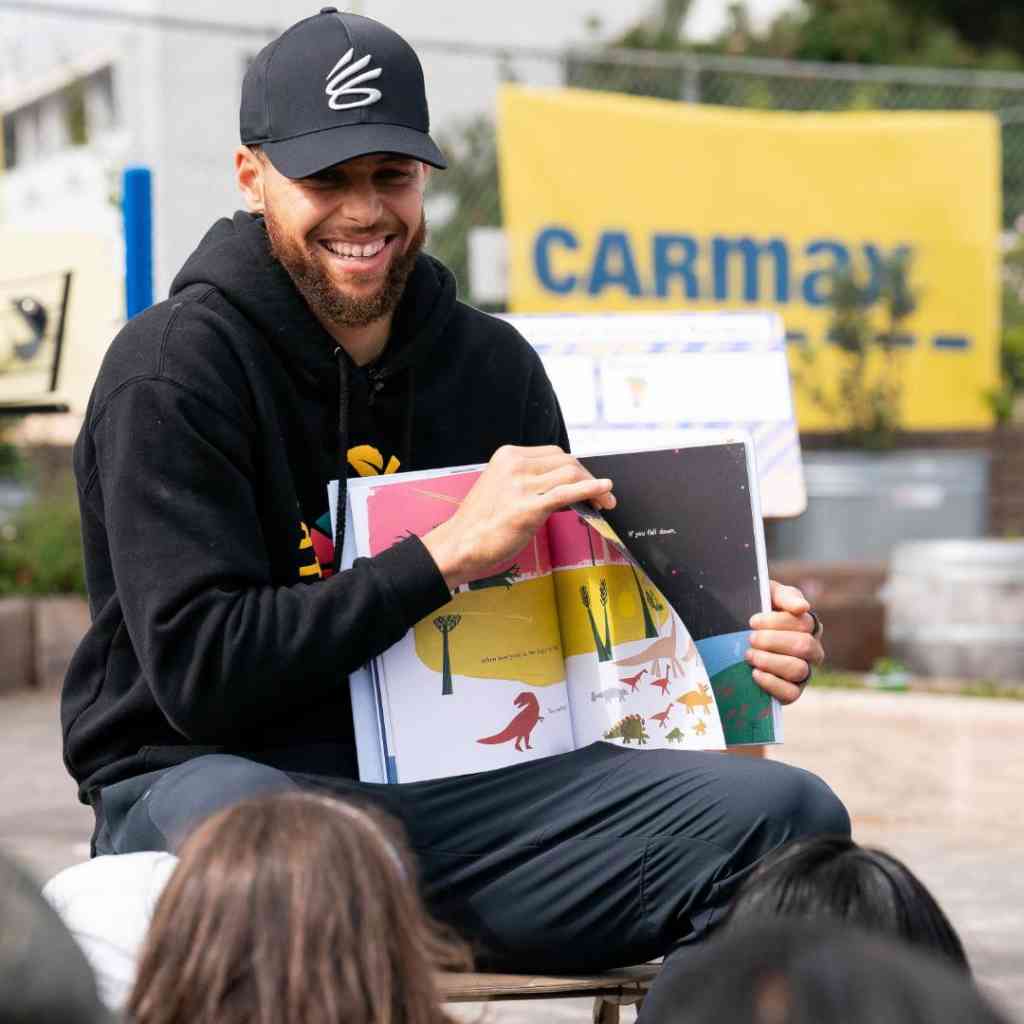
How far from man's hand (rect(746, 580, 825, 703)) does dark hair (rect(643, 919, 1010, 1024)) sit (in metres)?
1.35

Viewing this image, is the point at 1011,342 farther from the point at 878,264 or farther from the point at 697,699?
the point at 697,699

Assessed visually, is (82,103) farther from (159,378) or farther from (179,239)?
(159,378)

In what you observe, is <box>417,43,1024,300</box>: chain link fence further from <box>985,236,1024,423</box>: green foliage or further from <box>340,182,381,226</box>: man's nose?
<box>340,182,381,226</box>: man's nose

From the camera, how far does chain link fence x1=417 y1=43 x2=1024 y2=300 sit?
10.1 meters

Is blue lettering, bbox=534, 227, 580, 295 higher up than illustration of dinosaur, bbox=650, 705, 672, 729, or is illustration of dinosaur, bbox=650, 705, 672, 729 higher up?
blue lettering, bbox=534, 227, 580, 295

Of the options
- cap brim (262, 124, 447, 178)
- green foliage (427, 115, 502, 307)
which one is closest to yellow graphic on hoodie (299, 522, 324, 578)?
cap brim (262, 124, 447, 178)

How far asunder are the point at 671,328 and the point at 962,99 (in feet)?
27.9

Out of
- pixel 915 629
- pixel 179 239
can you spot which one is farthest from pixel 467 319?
pixel 179 239

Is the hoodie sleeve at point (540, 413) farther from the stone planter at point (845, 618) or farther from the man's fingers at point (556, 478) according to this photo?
the stone planter at point (845, 618)

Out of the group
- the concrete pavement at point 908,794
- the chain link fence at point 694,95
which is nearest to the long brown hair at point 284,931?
the concrete pavement at point 908,794

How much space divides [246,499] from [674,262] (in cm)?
778

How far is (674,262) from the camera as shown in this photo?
10094mm

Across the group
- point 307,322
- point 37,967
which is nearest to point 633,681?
point 307,322

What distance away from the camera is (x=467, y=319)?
9.54 feet
